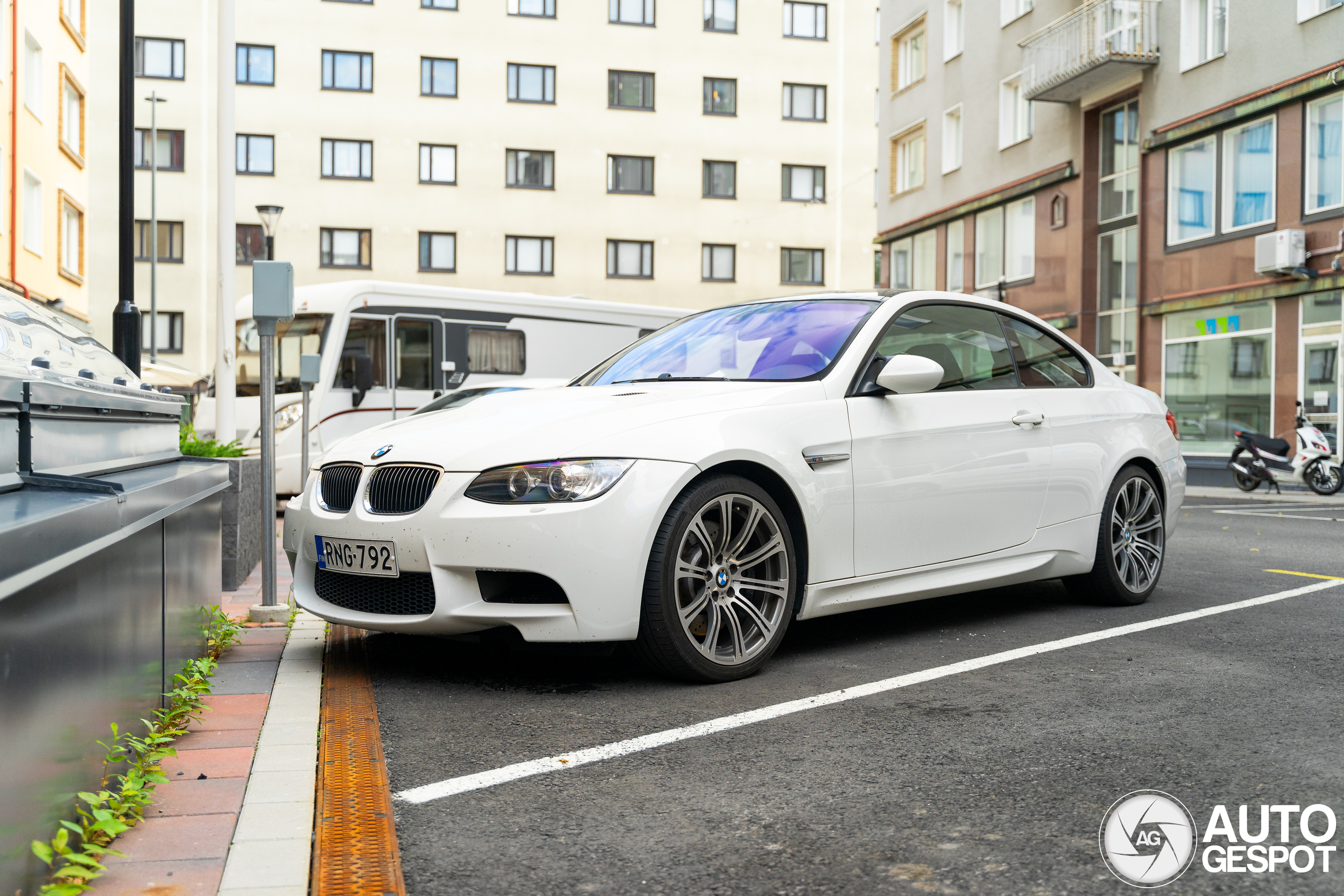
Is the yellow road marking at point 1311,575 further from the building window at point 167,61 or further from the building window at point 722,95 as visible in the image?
the building window at point 167,61

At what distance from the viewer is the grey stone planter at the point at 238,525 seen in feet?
24.3

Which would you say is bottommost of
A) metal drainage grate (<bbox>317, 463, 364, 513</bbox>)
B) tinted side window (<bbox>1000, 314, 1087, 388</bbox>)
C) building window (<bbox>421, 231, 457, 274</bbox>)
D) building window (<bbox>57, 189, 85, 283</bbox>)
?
metal drainage grate (<bbox>317, 463, 364, 513</bbox>)

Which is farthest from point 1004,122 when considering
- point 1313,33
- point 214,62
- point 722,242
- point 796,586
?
point 796,586

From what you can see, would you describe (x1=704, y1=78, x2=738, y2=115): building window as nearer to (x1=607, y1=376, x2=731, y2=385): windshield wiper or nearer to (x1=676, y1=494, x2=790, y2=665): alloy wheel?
(x1=607, y1=376, x2=731, y2=385): windshield wiper

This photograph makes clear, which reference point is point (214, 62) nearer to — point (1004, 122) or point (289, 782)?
point (1004, 122)

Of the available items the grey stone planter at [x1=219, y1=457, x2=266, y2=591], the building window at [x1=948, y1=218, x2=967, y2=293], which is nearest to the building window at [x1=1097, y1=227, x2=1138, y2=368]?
the building window at [x1=948, y1=218, x2=967, y2=293]

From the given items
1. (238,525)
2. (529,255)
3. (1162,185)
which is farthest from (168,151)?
(238,525)

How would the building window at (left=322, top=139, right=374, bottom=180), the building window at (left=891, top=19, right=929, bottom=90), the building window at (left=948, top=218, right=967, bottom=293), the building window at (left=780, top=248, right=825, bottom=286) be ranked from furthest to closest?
the building window at (left=780, top=248, right=825, bottom=286)
the building window at (left=322, top=139, right=374, bottom=180)
the building window at (left=891, top=19, right=929, bottom=90)
the building window at (left=948, top=218, right=967, bottom=293)

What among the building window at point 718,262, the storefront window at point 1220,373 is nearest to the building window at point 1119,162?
the storefront window at point 1220,373

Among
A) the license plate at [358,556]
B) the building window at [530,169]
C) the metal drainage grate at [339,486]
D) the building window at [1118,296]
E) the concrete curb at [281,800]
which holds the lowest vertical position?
the concrete curb at [281,800]

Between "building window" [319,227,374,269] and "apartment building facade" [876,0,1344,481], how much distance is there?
55.8 ft

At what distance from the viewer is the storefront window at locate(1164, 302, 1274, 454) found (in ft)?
67.4

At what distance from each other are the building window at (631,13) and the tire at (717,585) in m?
38.8

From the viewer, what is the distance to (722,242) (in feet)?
137
